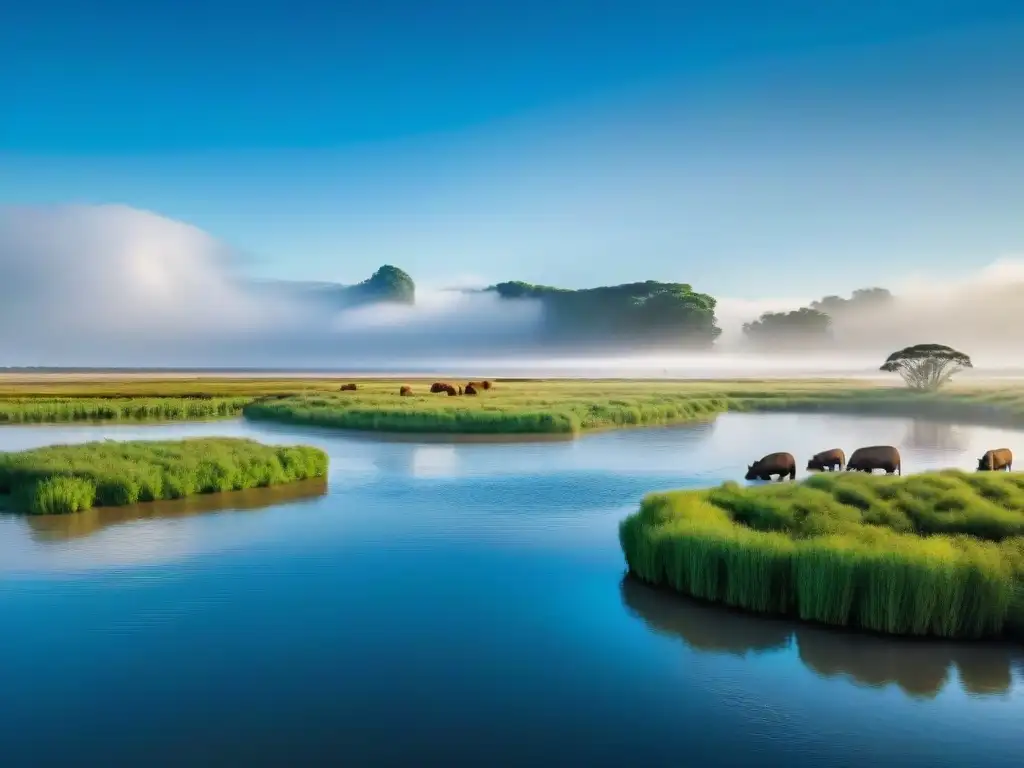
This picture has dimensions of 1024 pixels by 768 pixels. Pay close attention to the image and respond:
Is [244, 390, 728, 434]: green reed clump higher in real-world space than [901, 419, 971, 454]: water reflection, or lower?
higher

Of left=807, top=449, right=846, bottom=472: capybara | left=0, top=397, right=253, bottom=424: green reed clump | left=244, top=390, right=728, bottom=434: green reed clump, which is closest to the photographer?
left=807, top=449, right=846, bottom=472: capybara

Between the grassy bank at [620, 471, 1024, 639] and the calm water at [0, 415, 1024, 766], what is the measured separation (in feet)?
1.53

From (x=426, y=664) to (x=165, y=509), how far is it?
1282 cm

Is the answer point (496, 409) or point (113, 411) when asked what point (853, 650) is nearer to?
Result: point (496, 409)

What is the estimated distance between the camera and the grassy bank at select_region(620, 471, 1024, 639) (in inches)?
413

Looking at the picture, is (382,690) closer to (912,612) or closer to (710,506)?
(912,612)

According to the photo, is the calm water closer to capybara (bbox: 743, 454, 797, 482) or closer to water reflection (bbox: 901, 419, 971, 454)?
capybara (bbox: 743, 454, 797, 482)

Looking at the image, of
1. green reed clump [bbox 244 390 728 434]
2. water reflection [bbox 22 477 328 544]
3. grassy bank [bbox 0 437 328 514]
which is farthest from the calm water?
green reed clump [bbox 244 390 728 434]

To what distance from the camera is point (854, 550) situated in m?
11.3

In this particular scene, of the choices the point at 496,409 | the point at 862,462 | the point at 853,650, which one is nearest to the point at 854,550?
the point at 853,650

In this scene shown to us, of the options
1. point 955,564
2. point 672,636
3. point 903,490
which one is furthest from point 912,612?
point 903,490

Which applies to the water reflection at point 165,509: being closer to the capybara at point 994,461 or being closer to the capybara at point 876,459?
the capybara at point 876,459

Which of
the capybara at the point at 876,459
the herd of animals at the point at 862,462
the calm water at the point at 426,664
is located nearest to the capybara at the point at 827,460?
the herd of animals at the point at 862,462

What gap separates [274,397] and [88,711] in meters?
59.9
